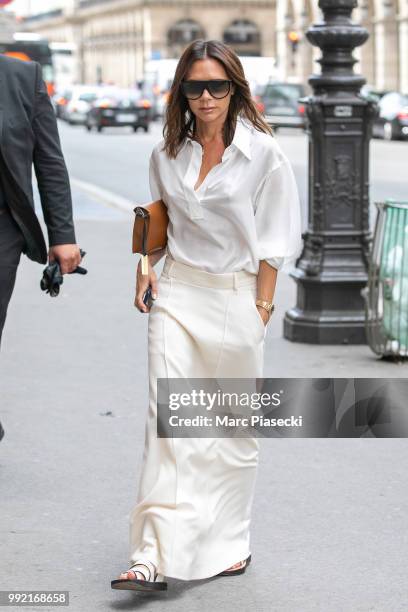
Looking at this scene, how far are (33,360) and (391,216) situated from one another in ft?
6.98

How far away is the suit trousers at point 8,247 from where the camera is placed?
5.25m

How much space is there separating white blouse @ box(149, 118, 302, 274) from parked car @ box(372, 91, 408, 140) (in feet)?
116

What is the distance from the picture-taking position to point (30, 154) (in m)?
5.29

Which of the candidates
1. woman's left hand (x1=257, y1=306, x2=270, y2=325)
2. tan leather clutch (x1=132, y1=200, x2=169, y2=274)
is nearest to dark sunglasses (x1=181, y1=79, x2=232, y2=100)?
tan leather clutch (x1=132, y1=200, x2=169, y2=274)

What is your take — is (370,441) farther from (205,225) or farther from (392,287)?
(205,225)

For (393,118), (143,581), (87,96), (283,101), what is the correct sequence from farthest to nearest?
(87,96), (283,101), (393,118), (143,581)

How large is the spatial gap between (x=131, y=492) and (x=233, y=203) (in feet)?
5.60

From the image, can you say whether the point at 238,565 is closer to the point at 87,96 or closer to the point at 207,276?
the point at 207,276

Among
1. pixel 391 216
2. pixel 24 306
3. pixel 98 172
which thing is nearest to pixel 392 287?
pixel 391 216

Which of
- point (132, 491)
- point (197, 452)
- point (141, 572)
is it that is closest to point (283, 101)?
point (132, 491)

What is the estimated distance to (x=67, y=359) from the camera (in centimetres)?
884

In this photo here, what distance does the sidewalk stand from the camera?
4.76 metres

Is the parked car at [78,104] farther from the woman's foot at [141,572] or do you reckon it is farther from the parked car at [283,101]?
the woman's foot at [141,572]

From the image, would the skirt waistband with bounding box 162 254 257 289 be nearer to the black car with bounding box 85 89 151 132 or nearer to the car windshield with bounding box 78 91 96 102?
the black car with bounding box 85 89 151 132
